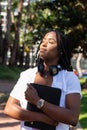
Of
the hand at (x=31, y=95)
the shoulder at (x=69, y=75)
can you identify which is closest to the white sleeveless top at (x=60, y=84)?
the shoulder at (x=69, y=75)

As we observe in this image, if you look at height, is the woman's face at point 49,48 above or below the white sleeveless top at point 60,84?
above

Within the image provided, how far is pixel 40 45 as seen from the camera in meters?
3.15

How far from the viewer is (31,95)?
2.92 meters

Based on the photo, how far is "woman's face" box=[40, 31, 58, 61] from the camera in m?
3.07

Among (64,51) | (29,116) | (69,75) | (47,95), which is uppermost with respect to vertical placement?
(64,51)

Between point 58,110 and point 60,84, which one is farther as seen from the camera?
point 60,84

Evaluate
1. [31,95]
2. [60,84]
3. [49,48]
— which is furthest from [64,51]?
[31,95]

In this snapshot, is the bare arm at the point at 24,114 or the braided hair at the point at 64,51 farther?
the braided hair at the point at 64,51

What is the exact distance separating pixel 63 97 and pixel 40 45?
0.39 meters

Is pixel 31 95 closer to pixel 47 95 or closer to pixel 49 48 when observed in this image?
pixel 47 95

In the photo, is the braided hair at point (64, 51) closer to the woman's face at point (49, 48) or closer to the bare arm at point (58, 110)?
the woman's face at point (49, 48)

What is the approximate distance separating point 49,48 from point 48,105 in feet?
1.28

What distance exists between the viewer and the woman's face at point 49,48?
121 inches

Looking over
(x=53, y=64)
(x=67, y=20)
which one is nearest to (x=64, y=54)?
(x=53, y=64)
